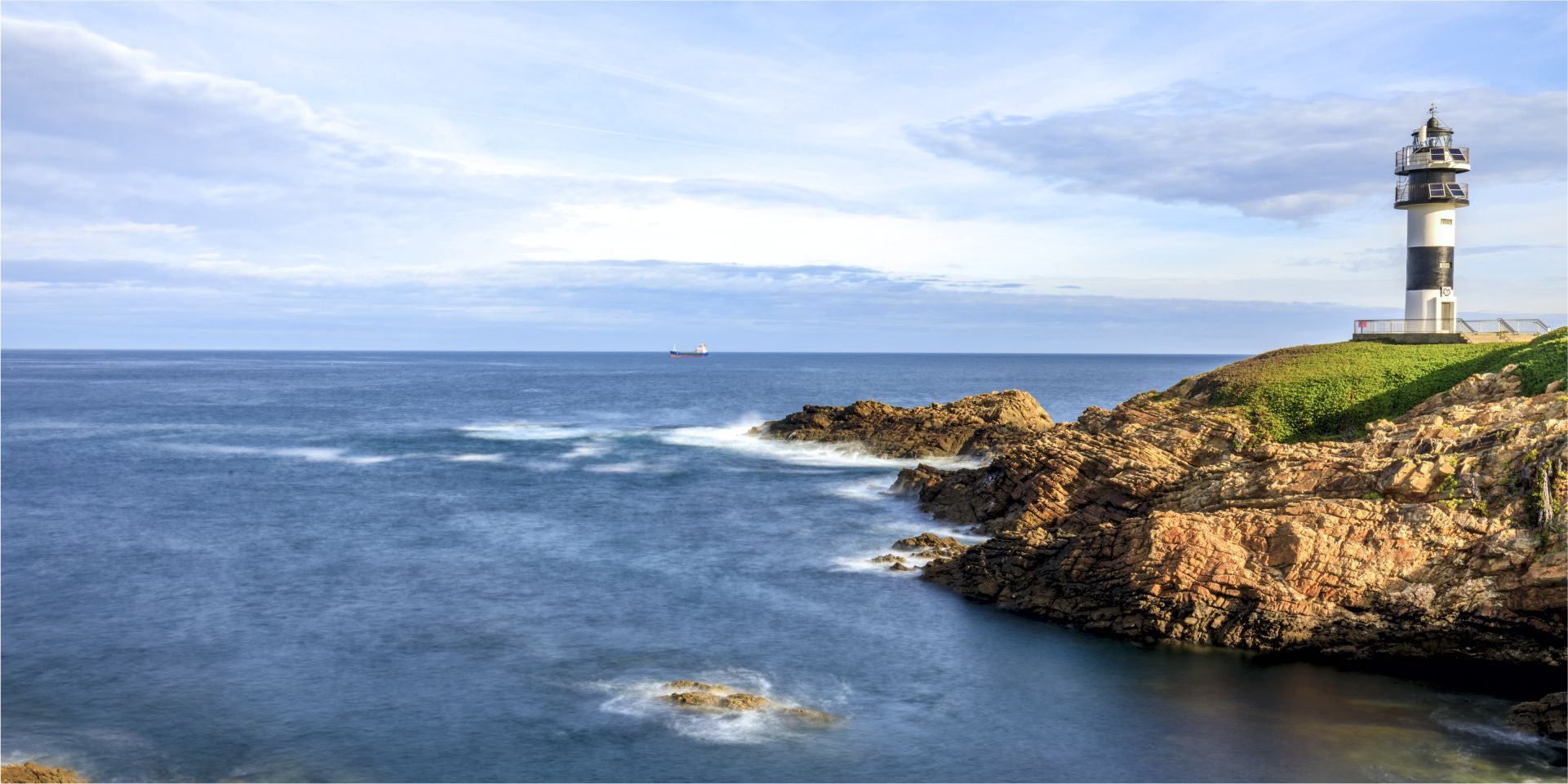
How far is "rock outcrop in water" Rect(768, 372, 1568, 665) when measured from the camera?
75.8ft

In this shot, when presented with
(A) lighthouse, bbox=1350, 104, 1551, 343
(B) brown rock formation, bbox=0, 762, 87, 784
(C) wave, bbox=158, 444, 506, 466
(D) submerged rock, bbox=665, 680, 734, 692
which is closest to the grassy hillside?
(A) lighthouse, bbox=1350, 104, 1551, 343

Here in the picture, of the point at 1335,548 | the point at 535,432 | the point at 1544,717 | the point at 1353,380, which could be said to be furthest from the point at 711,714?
the point at 535,432

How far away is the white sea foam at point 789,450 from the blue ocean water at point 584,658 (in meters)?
3.67

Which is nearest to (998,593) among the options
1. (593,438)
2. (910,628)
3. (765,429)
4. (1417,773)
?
(910,628)

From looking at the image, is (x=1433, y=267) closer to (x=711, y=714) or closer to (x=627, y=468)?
(x=627, y=468)

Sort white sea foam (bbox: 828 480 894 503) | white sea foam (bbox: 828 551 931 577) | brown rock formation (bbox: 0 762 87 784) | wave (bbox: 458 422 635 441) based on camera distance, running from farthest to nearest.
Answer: wave (bbox: 458 422 635 441)
white sea foam (bbox: 828 480 894 503)
white sea foam (bbox: 828 551 931 577)
brown rock formation (bbox: 0 762 87 784)

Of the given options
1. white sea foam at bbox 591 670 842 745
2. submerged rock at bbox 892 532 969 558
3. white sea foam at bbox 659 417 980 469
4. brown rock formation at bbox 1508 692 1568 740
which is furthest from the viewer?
white sea foam at bbox 659 417 980 469

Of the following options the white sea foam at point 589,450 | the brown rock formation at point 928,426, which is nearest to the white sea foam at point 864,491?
the brown rock formation at point 928,426

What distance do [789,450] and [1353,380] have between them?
31106mm

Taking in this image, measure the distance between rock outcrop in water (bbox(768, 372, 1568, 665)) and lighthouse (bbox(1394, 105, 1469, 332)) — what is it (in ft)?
65.9

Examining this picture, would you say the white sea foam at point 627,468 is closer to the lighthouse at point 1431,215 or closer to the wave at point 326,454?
the wave at point 326,454

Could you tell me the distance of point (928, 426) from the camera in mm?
60906

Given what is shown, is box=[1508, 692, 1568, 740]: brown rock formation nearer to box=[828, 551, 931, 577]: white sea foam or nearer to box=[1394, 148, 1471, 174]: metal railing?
box=[828, 551, 931, 577]: white sea foam

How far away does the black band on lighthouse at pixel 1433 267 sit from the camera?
4953 cm
